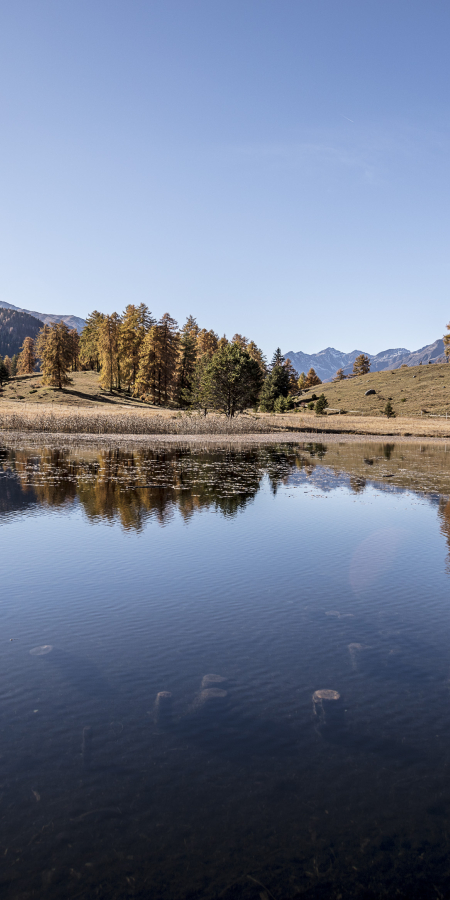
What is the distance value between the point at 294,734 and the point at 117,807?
213cm

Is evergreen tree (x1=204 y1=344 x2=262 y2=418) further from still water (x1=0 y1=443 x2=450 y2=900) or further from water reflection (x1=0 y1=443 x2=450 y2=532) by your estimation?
still water (x1=0 y1=443 x2=450 y2=900)

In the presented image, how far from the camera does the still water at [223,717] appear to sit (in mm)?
4559

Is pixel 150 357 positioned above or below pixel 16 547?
above

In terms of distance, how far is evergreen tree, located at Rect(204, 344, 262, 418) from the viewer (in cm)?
7612

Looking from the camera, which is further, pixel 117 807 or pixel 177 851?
pixel 117 807

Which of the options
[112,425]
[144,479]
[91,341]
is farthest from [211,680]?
[91,341]

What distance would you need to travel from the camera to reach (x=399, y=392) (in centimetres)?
13400

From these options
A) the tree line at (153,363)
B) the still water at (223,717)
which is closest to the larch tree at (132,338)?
the tree line at (153,363)

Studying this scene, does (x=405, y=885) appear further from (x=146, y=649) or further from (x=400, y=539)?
(x=400, y=539)

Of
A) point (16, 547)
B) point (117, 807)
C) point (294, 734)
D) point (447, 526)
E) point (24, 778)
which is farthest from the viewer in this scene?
point (447, 526)

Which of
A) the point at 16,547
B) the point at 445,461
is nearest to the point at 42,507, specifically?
the point at 16,547

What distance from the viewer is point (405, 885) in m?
4.41

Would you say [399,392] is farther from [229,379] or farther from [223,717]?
[223,717]

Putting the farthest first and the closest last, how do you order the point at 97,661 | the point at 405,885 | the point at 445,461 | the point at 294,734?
1. the point at 445,461
2. the point at 97,661
3. the point at 294,734
4. the point at 405,885
